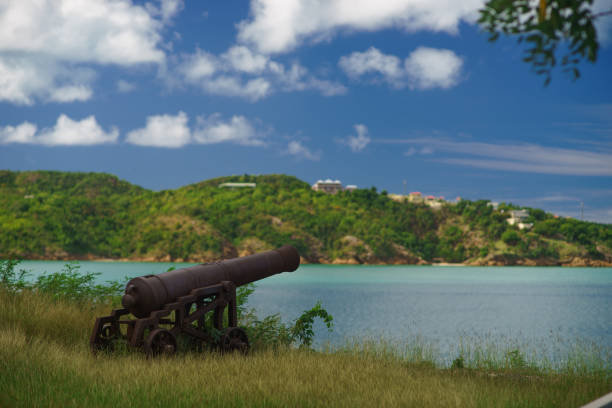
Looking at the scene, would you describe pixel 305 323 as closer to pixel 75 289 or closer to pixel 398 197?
pixel 75 289

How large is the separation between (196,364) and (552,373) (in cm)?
532

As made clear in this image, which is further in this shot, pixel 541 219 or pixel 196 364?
pixel 541 219

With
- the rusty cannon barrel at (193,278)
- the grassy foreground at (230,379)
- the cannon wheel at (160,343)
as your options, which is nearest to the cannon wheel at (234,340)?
the grassy foreground at (230,379)

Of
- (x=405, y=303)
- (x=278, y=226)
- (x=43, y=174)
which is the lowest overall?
(x=405, y=303)

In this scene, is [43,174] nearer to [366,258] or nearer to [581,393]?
[366,258]

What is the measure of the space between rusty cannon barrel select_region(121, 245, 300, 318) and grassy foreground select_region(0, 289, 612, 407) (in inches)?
27.9

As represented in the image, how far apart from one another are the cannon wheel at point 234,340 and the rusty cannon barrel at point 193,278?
67 cm

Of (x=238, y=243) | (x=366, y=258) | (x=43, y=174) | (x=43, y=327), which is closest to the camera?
(x=43, y=327)

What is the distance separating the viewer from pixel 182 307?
8320 mm

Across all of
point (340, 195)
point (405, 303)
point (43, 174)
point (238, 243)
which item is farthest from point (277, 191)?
point (405, 303)

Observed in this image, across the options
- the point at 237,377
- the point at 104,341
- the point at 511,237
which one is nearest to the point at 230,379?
the point at 237,377

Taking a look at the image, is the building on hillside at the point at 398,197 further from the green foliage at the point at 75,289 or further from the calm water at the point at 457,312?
the green foliage at the point at 75,289

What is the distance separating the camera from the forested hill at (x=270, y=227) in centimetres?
10931

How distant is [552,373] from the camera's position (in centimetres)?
980
